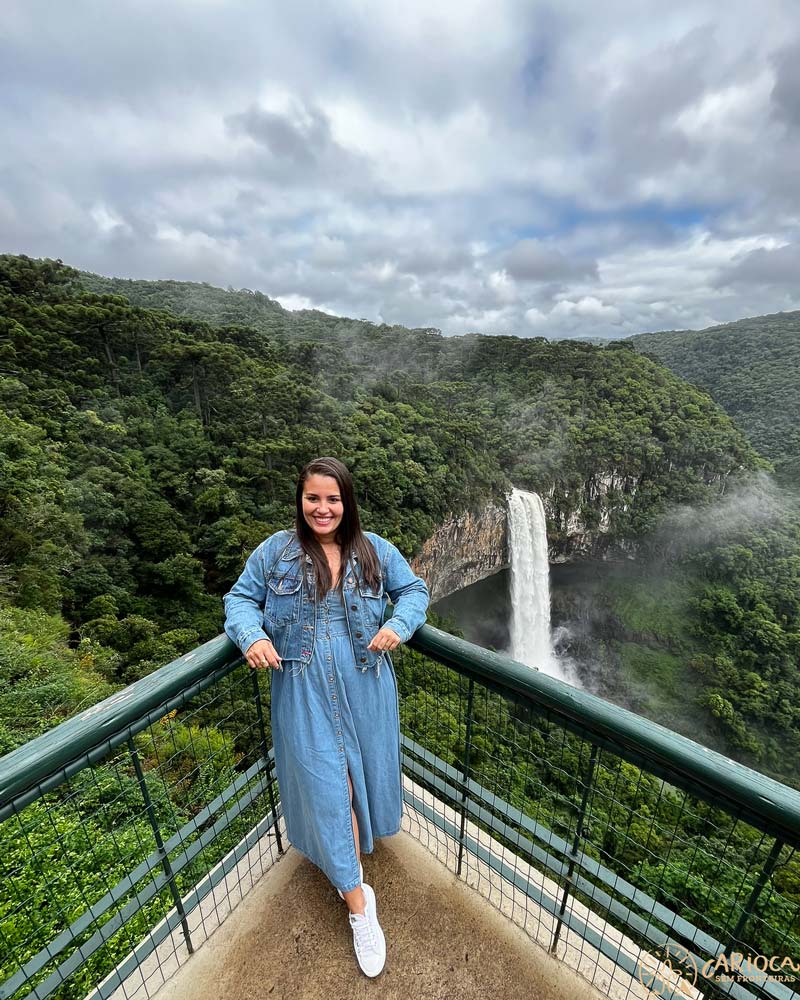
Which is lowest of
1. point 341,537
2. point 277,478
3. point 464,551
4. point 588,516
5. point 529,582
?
point 529,582

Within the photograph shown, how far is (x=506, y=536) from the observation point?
27.0 meters

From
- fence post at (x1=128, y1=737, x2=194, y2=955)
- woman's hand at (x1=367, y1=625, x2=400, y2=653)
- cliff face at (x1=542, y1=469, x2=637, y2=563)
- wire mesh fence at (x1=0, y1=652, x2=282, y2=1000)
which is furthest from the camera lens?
cliff face at (x1=542, y1=469, x2=637, y2=563)

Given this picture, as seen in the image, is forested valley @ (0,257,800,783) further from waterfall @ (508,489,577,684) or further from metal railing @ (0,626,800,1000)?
metal railing @ (0,626,800,1000)

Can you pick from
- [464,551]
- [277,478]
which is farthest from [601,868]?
[464,551]

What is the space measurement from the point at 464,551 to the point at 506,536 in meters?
3.24

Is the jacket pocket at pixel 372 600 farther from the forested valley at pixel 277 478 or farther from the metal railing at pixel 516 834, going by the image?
the forested valley at pixel 277 478

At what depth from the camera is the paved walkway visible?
58.6 inches

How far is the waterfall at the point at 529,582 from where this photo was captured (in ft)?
88.3

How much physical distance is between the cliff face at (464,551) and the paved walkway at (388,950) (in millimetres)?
19902

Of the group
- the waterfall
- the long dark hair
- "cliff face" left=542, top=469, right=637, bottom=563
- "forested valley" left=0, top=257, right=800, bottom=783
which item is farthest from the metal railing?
"cliff face" left=542, top=469, right=637, bottom=563

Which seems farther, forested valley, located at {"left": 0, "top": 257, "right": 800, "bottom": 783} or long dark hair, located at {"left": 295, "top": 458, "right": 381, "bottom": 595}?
forested valley, located at {"left": 0, "top": 257, "right": 800, "bottom": 783}

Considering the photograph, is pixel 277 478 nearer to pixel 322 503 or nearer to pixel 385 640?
pixel 322 503

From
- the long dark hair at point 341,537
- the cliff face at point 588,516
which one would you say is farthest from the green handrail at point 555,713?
the cliff face at point 588,516

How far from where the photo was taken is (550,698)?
1241 mm
